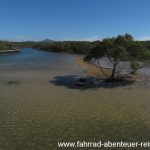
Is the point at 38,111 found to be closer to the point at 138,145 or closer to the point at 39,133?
the point at 39,133

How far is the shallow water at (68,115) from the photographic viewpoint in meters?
13.9

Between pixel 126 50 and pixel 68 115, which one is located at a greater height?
pixel 126 50

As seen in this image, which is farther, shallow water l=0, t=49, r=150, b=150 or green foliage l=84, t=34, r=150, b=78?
green foliage l=84, t=34, r=150, b=78

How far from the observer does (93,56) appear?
3138 cm

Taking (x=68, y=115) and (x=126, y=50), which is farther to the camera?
(x=126, y=50)

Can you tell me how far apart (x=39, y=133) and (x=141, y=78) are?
69.8 feet

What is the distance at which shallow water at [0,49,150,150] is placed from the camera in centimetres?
1388

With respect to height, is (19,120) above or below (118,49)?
below

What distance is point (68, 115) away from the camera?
17.6 meters

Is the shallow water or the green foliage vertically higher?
the green foliage

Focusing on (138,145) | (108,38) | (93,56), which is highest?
(108,38)

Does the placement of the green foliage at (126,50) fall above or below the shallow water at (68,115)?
above

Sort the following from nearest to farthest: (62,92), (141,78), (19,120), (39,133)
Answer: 1. (39,133)
2. (19,120)
3. (62,92)
4. (141,78)

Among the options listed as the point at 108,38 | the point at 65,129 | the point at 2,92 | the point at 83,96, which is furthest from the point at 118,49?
the point at 65,129
